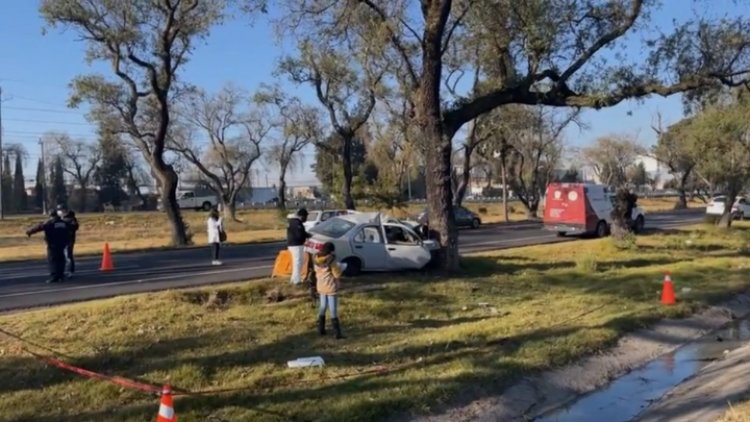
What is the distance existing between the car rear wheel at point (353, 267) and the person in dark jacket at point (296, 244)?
106 inches

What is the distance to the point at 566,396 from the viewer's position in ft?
30.4

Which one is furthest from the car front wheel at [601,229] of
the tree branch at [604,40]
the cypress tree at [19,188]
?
the cypress tree at [19,188]


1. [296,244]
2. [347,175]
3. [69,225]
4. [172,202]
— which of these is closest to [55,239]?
[69,225]

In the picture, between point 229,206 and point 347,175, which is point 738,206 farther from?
point 229,206

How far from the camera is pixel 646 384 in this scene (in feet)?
32.2

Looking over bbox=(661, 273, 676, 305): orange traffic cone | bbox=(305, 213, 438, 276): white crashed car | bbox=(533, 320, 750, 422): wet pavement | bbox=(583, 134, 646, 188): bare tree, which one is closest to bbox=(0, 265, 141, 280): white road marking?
bbox=(305, 213, 438, 276): white crashed car

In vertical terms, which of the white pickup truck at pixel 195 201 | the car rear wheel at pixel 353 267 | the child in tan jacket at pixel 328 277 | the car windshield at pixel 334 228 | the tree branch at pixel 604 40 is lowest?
the car rear wheel at pixel 353 267

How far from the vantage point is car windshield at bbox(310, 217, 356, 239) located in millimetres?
17188

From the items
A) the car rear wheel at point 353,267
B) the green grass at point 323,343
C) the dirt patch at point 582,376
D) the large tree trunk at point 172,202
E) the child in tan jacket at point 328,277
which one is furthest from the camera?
the large tree trunk at point 172,202

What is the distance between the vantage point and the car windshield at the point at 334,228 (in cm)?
1719

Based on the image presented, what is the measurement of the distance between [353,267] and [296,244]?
10.4ft

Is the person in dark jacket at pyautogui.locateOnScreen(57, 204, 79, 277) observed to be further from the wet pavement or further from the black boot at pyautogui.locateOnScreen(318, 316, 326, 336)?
the wet pavement

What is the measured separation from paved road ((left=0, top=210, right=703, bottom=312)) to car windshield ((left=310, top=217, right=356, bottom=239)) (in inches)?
85.7

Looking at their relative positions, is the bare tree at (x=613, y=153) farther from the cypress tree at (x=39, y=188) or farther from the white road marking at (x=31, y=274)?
the white road marking at (x=31, y=274)
